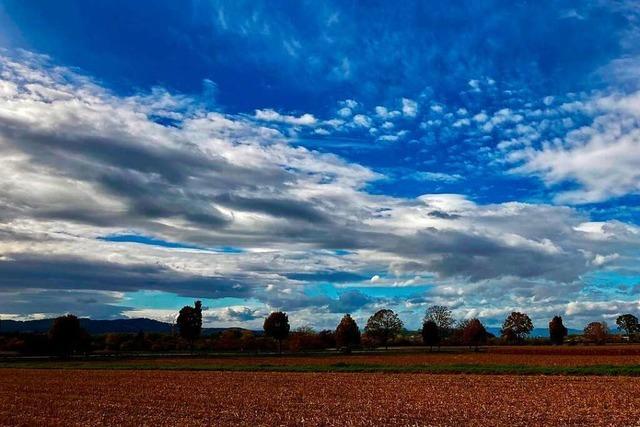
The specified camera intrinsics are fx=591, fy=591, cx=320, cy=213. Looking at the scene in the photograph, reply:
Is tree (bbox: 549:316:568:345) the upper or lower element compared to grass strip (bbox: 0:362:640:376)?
upper

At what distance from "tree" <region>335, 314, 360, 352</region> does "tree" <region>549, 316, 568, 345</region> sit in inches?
2772

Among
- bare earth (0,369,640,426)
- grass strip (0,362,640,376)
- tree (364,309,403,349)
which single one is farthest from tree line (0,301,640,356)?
bare earth (0,369,640,426)

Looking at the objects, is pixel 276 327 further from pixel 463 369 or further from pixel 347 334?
pixel 463 369

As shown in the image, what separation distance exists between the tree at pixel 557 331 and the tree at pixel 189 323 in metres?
104

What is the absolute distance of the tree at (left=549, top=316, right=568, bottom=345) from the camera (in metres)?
176

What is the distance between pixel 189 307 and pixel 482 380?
371 feet

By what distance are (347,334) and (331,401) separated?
342ft

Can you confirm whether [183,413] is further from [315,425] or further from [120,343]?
[120,343]

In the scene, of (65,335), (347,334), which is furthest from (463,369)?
(65,335)

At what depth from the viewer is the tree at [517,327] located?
623 feet

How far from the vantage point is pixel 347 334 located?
5468 inches

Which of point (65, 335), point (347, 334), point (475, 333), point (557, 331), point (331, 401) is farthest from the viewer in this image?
point (557, 331)

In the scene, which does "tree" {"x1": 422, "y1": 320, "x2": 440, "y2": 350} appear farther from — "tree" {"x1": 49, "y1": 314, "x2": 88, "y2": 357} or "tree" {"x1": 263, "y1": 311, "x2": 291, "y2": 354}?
"tree" {"x1": 49, "y1": 314, "x2": 88, "y2": 357}

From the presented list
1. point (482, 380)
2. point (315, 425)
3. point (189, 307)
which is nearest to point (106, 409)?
point (315, 425)
